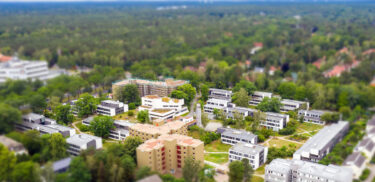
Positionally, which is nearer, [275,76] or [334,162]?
[334,162]

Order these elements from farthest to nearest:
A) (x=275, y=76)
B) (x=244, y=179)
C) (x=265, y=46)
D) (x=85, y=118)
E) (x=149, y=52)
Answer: (x=265, y=46), (x=149, y=52), (x=275, y=76), (x=85, y=118), (x=244, y=179)

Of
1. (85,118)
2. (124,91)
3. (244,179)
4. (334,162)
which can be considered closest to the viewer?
(334,162)

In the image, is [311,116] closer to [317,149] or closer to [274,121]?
[274,121]

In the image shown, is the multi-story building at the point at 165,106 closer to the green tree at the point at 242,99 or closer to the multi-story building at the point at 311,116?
the green tree at the point at 242,99

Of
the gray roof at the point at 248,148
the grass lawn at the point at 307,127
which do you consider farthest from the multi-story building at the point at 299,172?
the grass lawn at the point at 307,127

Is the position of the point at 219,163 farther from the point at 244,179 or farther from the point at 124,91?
the point at 124,91

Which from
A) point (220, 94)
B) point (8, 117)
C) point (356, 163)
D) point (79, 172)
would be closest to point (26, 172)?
point (79, 172)

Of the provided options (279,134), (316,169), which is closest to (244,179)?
(316,169)
